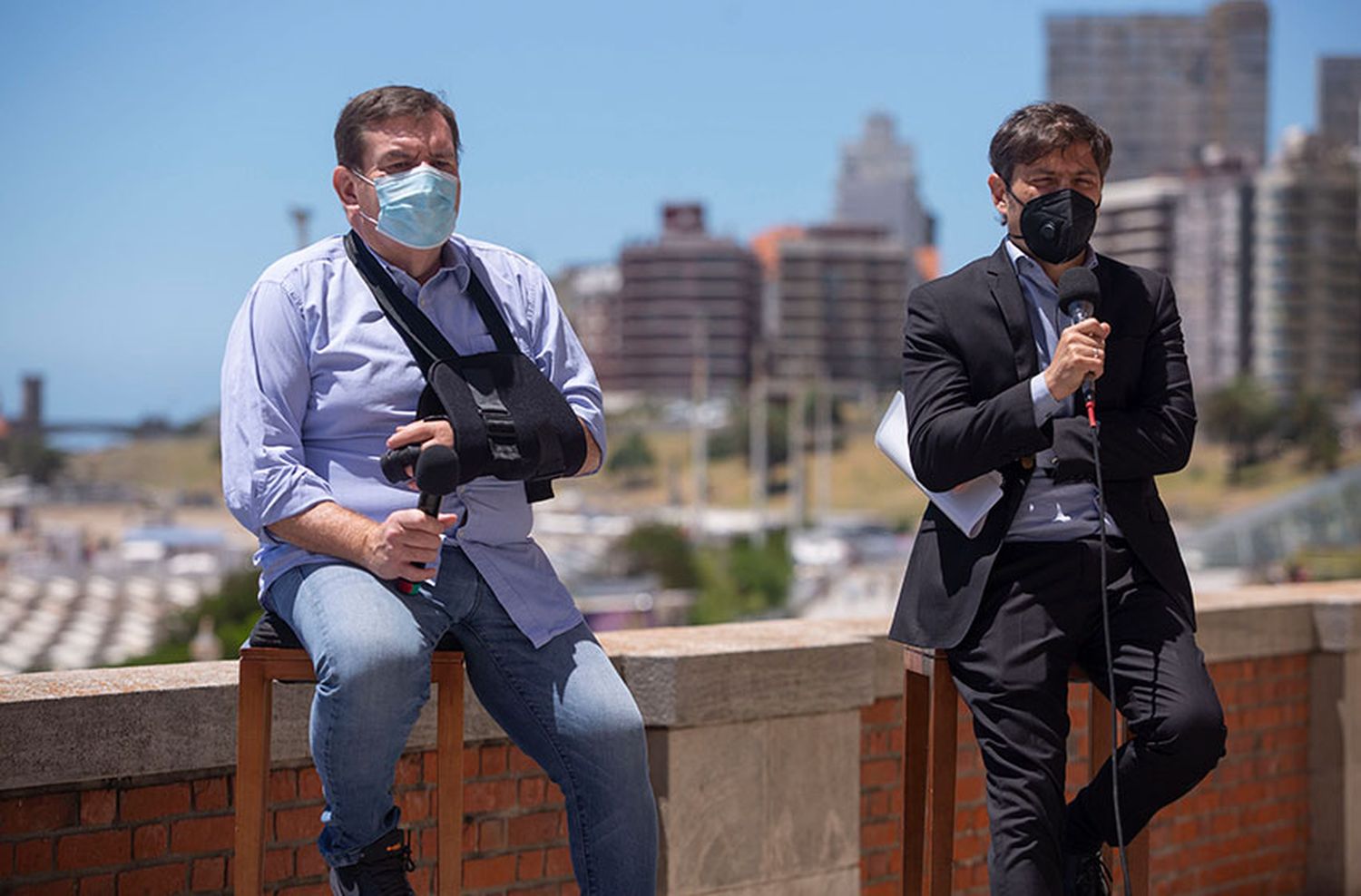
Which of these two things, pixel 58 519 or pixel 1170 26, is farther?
pixel 1170 26

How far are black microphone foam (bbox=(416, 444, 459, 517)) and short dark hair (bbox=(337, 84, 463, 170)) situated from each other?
0.60m

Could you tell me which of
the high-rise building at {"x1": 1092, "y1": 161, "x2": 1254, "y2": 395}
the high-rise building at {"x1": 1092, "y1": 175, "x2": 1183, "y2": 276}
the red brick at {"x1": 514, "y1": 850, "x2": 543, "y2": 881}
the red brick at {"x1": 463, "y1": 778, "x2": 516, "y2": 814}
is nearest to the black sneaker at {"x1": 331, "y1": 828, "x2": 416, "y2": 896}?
the red brick at {"x1": 463, "y1": 778, "x2": 516, "y2": 814}

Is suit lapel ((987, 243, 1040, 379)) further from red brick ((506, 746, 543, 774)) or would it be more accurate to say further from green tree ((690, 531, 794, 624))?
green tree ((690, 531, 794, 624))

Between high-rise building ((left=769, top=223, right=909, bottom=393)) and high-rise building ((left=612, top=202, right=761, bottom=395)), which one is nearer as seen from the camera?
high-rise building ((left=769, top=223, right=909, bottom=393))

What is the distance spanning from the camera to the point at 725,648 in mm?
3566

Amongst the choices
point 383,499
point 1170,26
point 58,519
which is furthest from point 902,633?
point 1170,26

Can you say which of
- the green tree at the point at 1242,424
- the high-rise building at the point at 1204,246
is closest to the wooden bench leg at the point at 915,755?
the green tree at the point at 1242,424

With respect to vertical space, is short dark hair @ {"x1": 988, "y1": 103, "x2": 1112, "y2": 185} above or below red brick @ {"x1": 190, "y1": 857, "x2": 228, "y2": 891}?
above

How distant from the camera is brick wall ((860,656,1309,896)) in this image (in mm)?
4137

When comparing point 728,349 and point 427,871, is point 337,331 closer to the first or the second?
point 427,871

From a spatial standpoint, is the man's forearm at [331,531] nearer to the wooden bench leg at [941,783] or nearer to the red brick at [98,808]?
the red brick at [98,808]

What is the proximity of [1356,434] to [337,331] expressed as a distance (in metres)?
120

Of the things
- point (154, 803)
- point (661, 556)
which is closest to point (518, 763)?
point (154, 803)

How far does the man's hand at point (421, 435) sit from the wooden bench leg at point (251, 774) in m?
0.40
